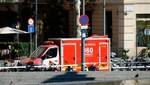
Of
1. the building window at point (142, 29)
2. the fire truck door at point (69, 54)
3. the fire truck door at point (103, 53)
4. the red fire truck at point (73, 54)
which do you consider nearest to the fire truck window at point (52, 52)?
the red fire truck at point (73, 54)

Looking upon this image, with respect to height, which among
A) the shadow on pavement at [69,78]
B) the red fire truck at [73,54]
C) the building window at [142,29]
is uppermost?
the building window at [142,29]

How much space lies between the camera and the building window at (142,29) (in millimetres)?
46281

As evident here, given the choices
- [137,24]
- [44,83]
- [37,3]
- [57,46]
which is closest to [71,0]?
[37,3]

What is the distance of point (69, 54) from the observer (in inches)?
1093

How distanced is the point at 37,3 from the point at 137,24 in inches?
375

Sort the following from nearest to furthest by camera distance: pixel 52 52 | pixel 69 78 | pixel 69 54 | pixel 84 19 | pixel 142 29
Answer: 1. pixel 69 78
2. pixel 84 19
3. pixel 69 54
4. pixel 52 52
5. pixel 142 29

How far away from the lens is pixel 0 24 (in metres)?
46.8

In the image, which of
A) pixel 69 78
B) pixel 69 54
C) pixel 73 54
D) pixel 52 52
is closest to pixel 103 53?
pixel 73 54

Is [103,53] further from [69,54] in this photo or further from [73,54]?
[69,54]

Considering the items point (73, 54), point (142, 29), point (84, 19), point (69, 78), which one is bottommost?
point (69, 78)

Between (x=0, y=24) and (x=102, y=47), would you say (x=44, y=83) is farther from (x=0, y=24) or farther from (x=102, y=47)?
(x=0, y=24)

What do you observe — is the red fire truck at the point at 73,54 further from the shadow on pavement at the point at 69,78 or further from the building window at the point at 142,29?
the building window at the point at 142,29

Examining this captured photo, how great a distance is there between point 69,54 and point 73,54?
22 centimetres

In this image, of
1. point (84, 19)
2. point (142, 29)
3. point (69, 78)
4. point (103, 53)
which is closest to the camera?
point (69, 78)
